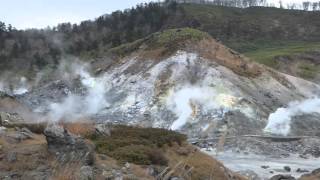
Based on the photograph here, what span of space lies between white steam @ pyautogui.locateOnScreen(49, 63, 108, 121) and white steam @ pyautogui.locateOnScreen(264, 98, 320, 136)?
56.9 feet

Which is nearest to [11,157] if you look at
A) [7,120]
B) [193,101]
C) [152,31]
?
[7,120]

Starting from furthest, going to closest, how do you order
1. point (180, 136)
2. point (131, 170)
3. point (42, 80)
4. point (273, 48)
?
1. point (273, 48)
2. point (42, 80)
3. point (180, 136)
4. point (131, 170)

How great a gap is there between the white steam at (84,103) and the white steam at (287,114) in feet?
56.9

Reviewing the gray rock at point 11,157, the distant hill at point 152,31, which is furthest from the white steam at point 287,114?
the distant hill at point 152,31

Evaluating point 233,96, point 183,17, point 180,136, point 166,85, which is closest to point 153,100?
point 166,85

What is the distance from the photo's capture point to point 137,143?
2061 cm

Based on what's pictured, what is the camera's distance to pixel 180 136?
77.6ft

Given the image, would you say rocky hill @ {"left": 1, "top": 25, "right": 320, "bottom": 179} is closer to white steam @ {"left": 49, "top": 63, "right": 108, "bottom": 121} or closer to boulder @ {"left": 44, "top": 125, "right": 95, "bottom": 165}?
white steam @ {"left": 49, "top": 63, "right": 108, "bottom": 121}

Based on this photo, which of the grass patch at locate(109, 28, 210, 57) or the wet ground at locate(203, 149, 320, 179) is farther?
the grass patch at locate(109, 28, 210, 57)

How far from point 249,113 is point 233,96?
3.27 m

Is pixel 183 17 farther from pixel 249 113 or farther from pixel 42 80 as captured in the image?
pixel 249 113

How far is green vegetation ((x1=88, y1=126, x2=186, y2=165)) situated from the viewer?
60.0ft

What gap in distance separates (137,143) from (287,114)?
37677 millimetres

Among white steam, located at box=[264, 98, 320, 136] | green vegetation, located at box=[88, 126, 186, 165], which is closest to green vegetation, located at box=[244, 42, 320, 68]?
white steam, located at box=[264, 98, 320, 136]
